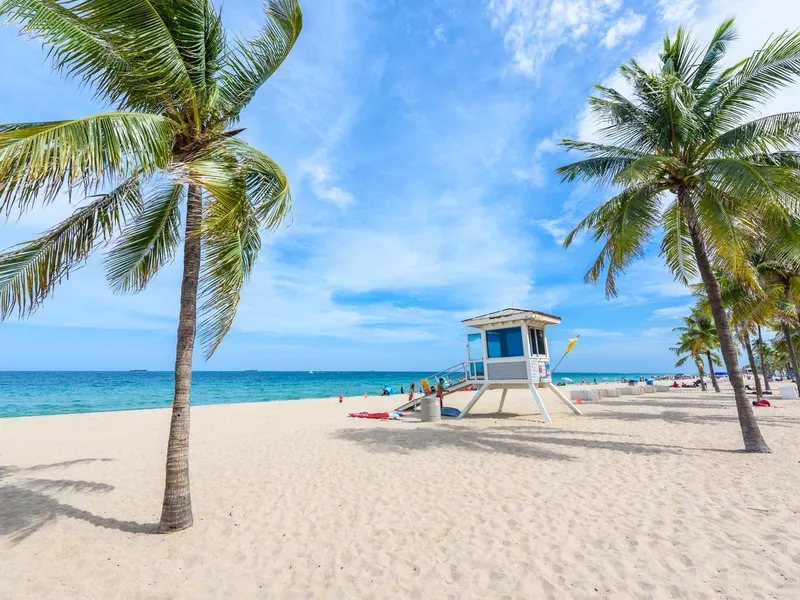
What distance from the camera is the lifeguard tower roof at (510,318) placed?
14.0m

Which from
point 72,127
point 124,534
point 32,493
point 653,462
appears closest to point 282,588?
point 124,534

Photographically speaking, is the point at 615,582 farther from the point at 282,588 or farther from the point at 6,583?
the point at 6,583

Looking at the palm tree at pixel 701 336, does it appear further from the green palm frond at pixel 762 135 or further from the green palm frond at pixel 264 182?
the green palm frond at pixel 264 182

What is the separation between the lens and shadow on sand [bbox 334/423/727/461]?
940 cm

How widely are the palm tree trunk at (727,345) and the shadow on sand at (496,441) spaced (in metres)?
0.82

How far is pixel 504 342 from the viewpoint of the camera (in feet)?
48.8

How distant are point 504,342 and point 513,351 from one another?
1.64 feet

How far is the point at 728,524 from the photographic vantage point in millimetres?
4941

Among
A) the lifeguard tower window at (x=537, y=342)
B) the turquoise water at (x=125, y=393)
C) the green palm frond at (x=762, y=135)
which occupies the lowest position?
the turquoise water at (x=125, y=393)

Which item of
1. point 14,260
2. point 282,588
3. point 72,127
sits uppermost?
point 72,127

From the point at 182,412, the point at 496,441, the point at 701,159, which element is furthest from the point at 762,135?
the point at 182,412

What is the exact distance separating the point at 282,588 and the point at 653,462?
7.87 m

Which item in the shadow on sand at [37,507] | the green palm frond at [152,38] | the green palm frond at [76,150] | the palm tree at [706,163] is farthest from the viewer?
the palm tree at [706,163]

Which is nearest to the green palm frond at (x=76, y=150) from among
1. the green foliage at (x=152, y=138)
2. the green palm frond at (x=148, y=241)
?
the green foliage at (x=152, y=138)
